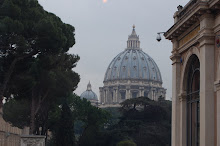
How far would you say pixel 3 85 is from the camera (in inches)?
1019

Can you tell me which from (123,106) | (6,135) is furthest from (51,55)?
(123,106)

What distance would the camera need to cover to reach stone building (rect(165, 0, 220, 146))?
1498 cm

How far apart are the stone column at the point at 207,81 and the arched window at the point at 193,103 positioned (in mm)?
1638

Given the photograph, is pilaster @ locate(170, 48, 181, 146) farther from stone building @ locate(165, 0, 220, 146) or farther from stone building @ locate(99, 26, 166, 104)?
stone building @ locate(99, 26, 166, 104)

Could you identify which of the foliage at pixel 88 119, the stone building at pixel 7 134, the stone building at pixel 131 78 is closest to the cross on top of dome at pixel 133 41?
the stone building at pixel 131 78

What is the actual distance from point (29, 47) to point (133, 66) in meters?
129

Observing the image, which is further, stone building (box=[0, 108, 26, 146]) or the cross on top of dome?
the cross on top of dome

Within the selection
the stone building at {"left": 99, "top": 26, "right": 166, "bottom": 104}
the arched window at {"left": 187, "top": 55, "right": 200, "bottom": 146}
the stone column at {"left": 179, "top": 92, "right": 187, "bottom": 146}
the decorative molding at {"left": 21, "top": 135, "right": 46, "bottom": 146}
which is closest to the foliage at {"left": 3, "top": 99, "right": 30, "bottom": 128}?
the decorative molding at {"left": 21, "top": 135, "right": 46, "bottom": 146}

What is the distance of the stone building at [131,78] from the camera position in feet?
499

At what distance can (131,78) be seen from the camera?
15262cm

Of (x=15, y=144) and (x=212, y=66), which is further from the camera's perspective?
(x=15, y=144)

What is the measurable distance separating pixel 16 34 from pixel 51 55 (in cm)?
310

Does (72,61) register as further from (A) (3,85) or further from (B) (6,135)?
(B) (6,135)

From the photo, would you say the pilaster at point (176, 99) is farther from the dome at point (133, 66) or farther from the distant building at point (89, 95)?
the distant building at point (89, 95)
